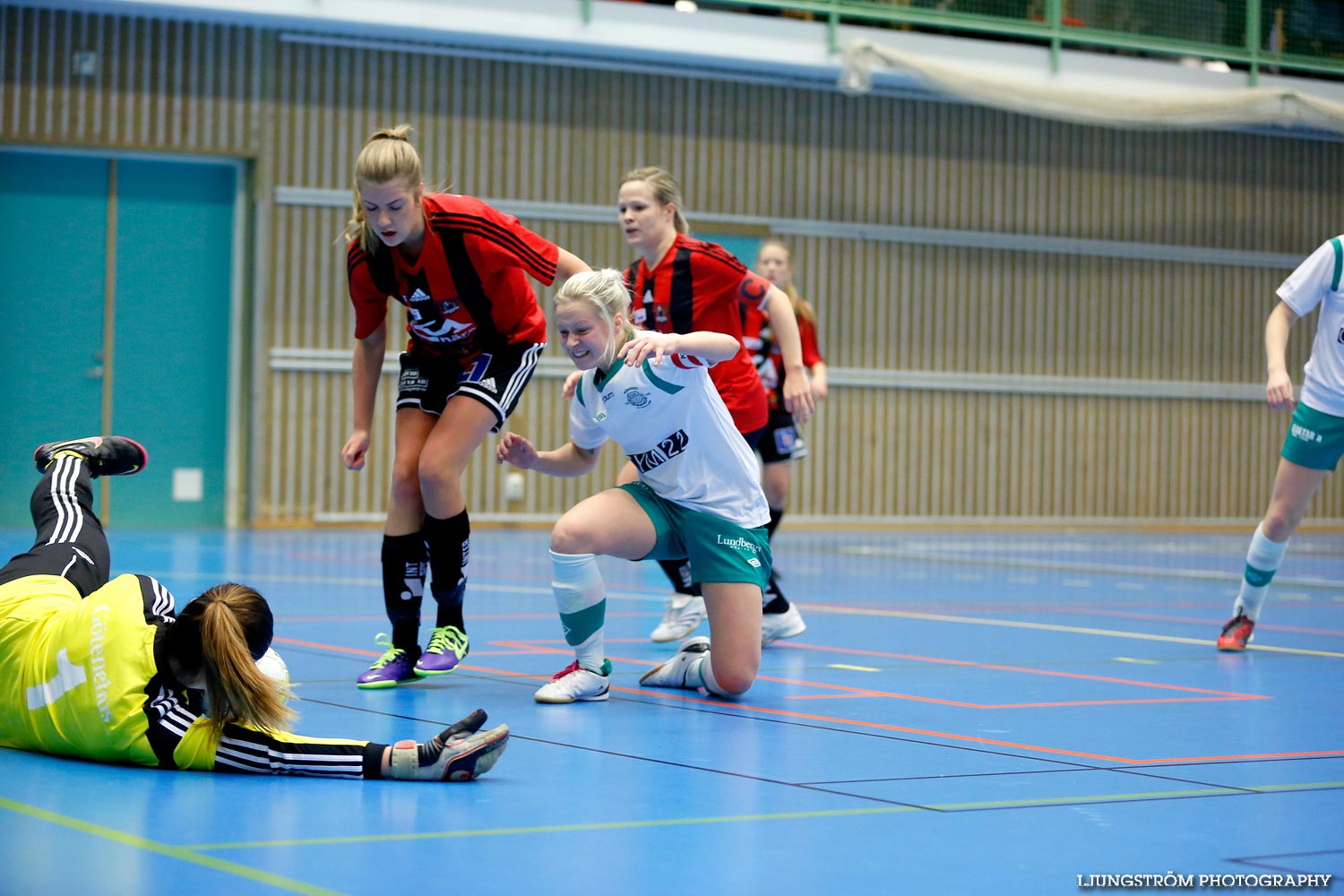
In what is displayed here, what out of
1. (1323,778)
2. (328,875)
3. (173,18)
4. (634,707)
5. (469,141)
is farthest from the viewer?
(469,141)

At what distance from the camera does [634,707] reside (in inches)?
166

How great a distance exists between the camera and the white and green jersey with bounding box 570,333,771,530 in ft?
14.3

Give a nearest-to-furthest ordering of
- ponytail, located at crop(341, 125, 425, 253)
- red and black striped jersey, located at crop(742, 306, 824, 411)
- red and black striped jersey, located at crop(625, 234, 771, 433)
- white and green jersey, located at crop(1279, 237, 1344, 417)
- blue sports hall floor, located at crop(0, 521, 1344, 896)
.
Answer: blue sports hall floor, located at crop(0, 521, 1344, 896) < ponytail, located at crop(341, 125, 425, 253) < red and black striped jersey, located at crop(625, 234, 771, 433) < white and green jersey, located at crop(1279, 237, 1344, 417) < red and black striped jersey, located at crop(742, 306, 824, 411)

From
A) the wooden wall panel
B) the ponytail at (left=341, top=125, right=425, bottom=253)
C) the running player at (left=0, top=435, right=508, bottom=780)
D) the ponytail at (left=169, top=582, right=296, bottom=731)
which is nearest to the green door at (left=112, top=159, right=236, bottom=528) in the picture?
the wooden wall panel

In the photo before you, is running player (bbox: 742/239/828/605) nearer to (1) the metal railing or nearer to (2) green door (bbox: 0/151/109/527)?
(1) the metal railing

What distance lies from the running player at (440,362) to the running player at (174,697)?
51.8 inches

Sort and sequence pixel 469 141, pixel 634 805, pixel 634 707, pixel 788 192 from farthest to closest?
pixel 788 192 < pixel 469 141 < pixel 634 707 < pixel 634 805

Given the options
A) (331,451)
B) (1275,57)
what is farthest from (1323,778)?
(1275,57)

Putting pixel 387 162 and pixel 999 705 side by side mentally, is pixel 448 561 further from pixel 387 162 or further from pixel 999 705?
pixel 999 705

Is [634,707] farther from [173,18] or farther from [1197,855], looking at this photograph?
[173,18]

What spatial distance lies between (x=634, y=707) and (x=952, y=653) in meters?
1.83

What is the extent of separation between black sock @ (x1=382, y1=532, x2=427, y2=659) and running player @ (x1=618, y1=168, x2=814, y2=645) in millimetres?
918

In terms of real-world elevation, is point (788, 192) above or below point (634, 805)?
above

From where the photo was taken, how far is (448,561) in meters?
4.76
